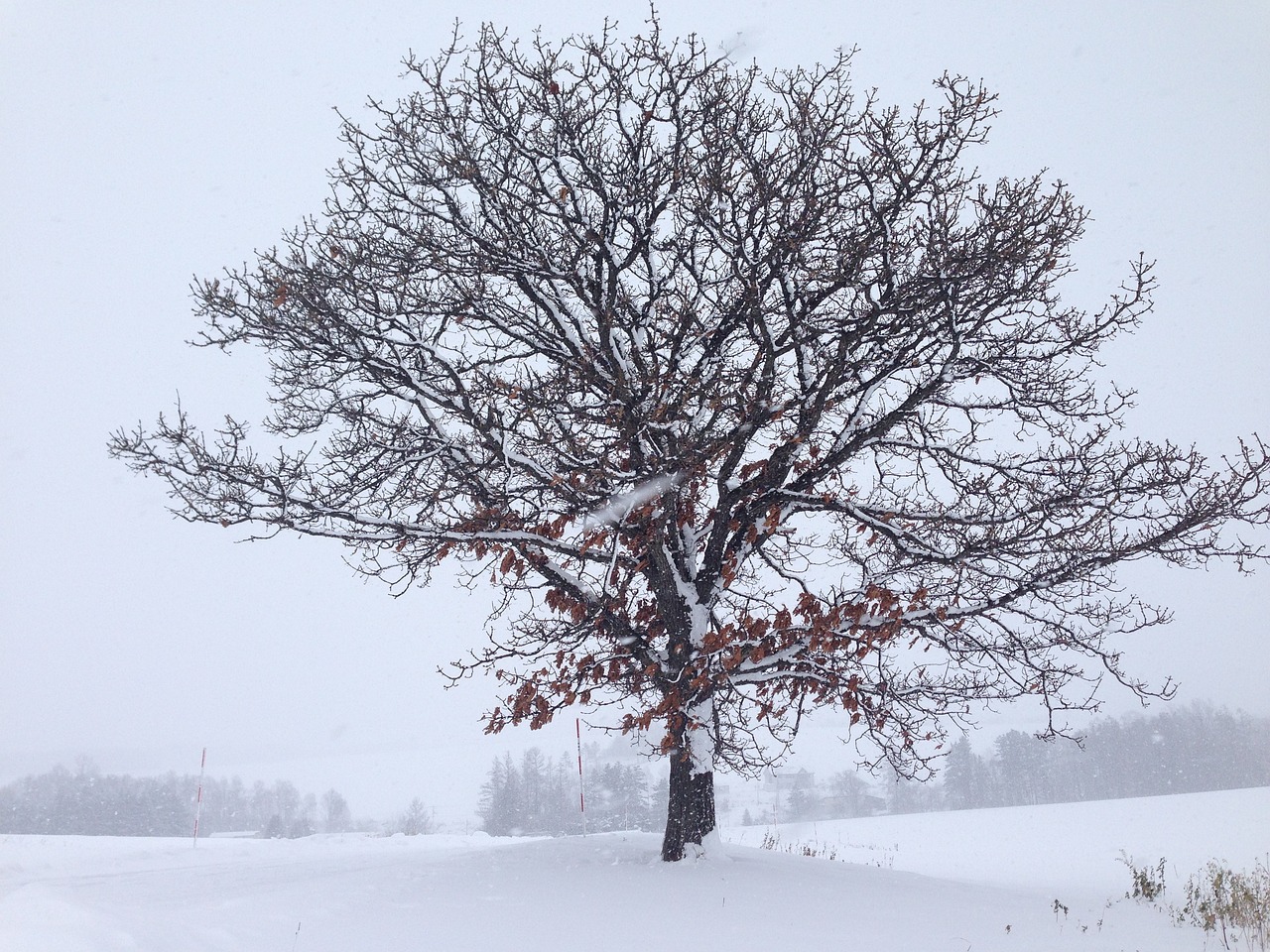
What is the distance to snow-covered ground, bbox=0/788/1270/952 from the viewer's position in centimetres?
442

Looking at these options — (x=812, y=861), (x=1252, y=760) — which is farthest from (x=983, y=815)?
(x=812, y=861)

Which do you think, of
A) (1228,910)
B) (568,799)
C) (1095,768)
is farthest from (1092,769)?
(1228,910)

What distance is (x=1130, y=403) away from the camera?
8.12 metres

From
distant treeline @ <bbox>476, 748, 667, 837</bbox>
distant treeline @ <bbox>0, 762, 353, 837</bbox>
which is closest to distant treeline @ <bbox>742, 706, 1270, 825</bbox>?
distant treeline @ <bbox>476, 748, 667, 837</bbox>

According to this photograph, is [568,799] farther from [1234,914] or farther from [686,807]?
[1234,914]

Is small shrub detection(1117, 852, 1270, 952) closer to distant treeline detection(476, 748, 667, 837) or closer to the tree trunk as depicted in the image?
the tree trunk

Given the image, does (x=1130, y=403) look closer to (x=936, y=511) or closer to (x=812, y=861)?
(x=936, y=511)

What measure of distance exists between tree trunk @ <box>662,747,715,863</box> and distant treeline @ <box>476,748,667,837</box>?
8975mm

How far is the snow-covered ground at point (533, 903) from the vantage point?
442 centimetres

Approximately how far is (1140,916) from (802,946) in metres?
3.99

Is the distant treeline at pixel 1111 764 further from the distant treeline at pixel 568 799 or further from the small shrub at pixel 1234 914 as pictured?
the small shrub at pixel 1234 914

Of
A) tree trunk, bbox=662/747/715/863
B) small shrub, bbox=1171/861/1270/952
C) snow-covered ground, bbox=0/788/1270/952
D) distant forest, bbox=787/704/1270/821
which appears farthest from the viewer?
distant forest, bbox=787/704/1270/821

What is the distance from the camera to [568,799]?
116 feet

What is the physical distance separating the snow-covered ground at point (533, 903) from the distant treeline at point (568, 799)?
887cm
